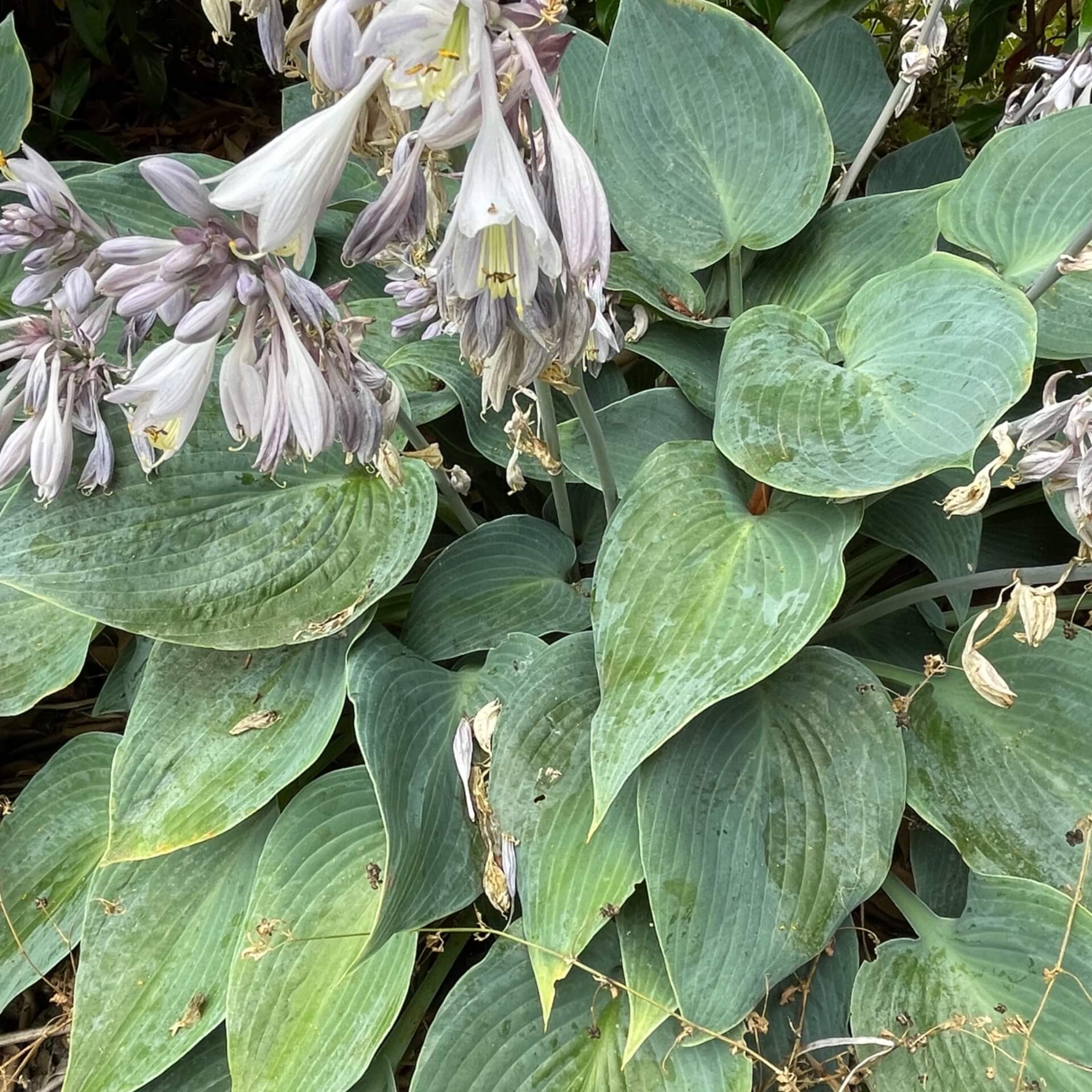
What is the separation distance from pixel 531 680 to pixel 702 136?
2.39 feet

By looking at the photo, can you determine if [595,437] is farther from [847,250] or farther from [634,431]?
[847,250]

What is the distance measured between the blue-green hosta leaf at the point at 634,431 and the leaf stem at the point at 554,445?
0.02 metres

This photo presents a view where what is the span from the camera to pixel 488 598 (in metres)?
0.93

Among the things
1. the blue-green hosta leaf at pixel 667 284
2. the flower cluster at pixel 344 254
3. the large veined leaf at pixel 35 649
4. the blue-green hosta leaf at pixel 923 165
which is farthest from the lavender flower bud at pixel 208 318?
the blue-green hosta leaf at pixel 923 165

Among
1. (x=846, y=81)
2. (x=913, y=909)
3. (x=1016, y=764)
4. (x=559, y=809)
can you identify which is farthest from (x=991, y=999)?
(x=846, y=81)

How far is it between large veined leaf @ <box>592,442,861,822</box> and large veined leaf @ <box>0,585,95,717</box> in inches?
22.3

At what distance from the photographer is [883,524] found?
92 centimetres

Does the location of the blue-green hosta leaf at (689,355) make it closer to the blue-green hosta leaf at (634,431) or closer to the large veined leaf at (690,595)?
the blue-green hosta leaf at (634,431)

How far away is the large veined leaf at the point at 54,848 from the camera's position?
2.93 ft

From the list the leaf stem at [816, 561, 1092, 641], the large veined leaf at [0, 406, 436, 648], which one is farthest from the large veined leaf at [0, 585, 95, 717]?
the leaf stem at [816, 561, 1092, 641]

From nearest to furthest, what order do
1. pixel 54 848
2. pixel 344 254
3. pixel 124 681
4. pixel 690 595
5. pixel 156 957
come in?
pixel 344 254, pixel 690 595, pixel 156 957, pixel 54 848, pixel 124 681

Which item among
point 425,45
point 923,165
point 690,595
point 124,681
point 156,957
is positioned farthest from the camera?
point 923,165

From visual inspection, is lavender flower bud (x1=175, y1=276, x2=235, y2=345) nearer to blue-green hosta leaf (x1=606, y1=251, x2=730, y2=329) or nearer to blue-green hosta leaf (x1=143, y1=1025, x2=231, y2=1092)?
blue-green hosta leaf (x1=606, y1=251, x2=730, y2=329)

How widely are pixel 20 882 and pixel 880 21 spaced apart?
2.39 metres
